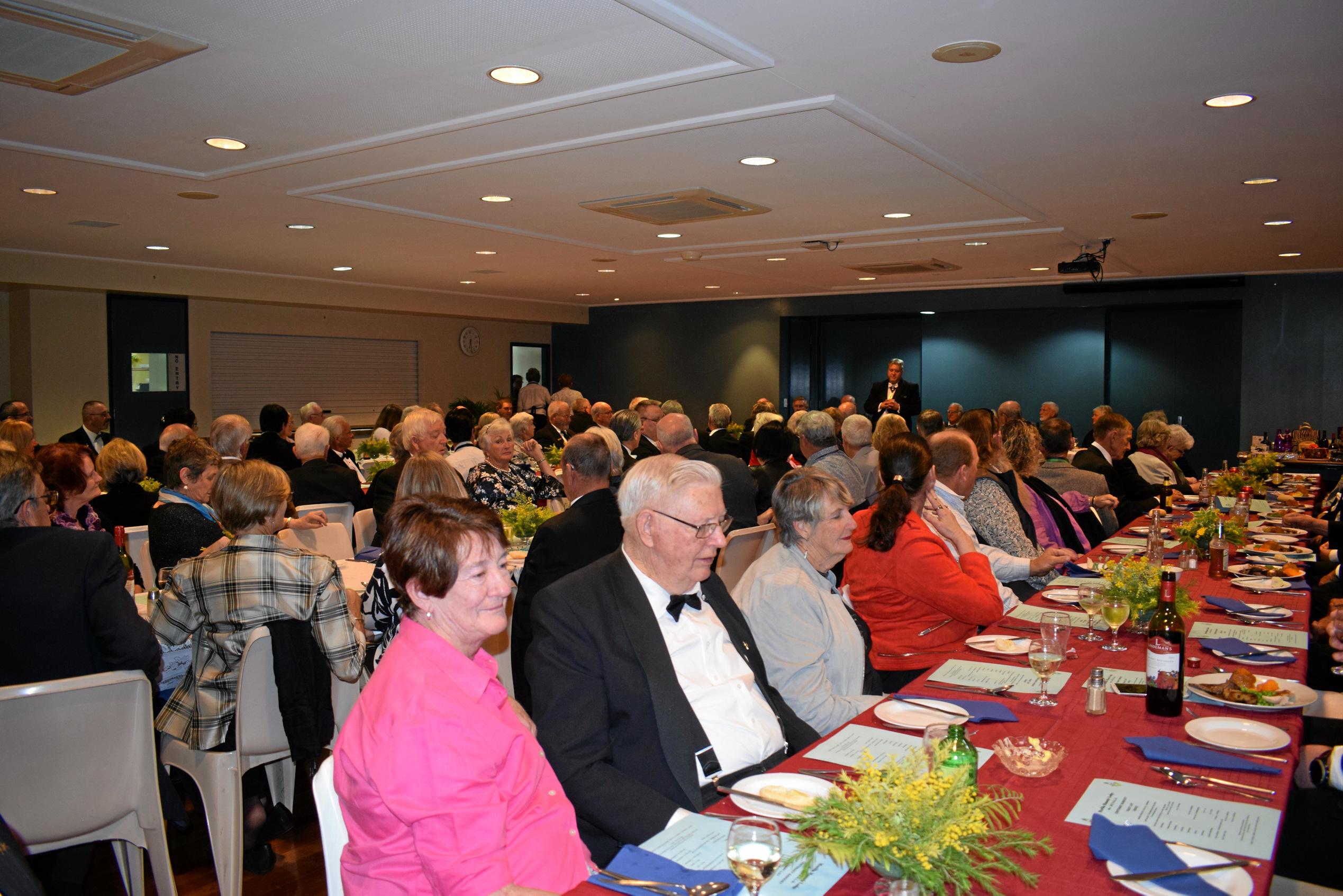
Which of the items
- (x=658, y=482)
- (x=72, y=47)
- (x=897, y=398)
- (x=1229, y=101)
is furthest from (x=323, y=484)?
(x=897, y=398)

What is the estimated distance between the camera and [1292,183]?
6.09 metres

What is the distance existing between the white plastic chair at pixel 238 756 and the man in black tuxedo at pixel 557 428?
6.31m

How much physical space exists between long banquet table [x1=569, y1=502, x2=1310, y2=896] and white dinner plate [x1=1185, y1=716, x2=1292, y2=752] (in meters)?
0.03

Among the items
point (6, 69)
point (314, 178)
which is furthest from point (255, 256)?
point (6, 69)

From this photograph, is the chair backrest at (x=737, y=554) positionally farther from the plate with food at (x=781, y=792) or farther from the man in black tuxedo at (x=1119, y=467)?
the man in black tuxedo at (x=1119, y=467)

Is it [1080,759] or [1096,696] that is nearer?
[1080,759]

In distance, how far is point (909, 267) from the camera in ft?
35.7

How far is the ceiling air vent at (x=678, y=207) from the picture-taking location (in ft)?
21.4

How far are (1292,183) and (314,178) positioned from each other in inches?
254

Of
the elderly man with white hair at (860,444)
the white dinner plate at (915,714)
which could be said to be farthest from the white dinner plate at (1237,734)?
the elderly man with white hair at (860,444)

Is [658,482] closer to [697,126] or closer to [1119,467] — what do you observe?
[697,126]

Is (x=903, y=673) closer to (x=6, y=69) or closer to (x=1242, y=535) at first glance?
(x=1242, y=535)

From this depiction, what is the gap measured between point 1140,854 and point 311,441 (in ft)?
20.5

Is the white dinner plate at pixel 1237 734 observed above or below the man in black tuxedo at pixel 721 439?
A: below
